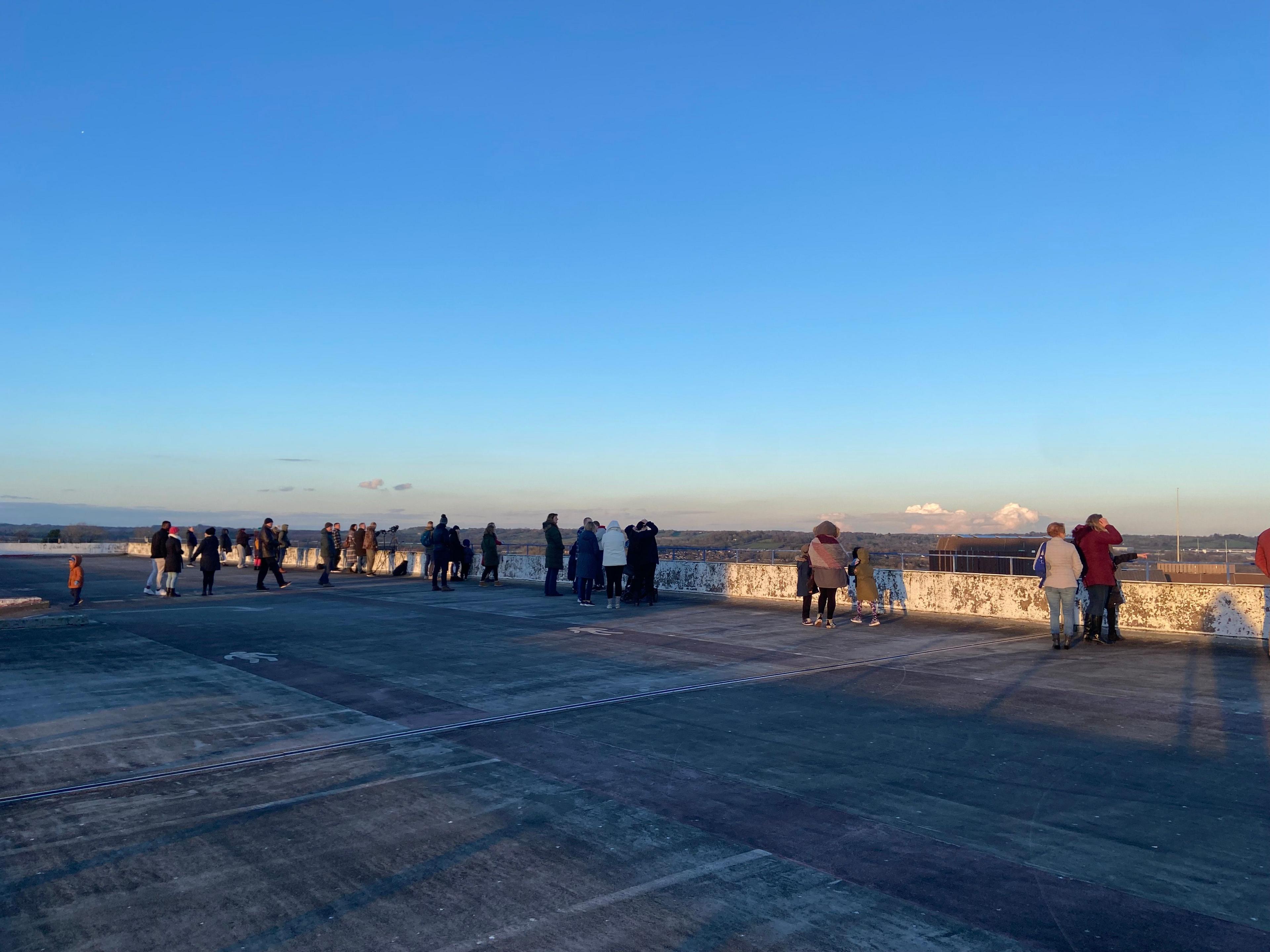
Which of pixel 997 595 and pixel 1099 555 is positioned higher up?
pixel 1099 555

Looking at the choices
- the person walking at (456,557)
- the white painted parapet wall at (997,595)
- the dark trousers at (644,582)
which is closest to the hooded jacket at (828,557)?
the white painted parapet wall at (997,595)

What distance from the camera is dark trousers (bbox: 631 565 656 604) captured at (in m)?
18.3

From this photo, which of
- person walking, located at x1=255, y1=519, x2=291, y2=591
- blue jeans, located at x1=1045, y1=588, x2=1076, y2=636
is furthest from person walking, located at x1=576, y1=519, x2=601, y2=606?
blue jeans, located at x1=1045, y1=588, x2=1076, y2=636

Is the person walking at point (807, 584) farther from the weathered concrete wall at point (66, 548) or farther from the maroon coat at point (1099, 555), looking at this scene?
the weathered concrete wall at point (66, 548)

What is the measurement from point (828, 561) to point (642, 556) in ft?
15.4

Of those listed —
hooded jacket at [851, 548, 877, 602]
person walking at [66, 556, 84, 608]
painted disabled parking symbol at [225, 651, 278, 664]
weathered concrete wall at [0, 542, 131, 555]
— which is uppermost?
hooded jacket at [851, 548, 877, 602]

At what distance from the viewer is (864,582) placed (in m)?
15.4

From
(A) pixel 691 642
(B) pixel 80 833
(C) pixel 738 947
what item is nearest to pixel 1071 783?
(C) pixel 738 947

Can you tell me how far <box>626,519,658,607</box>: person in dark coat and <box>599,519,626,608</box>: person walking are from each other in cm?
22

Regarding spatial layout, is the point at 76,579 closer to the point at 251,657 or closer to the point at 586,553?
the point at 251,657

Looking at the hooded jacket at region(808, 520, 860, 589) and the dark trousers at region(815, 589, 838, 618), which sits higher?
the hooded jacket at region(808, 520, 860, 589)

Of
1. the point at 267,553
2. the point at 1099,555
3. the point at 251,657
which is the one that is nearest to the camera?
the point at 251,657

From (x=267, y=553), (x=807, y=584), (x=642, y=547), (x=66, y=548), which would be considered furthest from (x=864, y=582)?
(x=66, y=548)

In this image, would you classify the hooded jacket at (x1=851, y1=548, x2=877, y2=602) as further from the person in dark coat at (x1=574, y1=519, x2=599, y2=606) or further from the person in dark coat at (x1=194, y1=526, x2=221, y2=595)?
the person in dark coat at (x1=194, y1=526, x2=221, y2=595)
